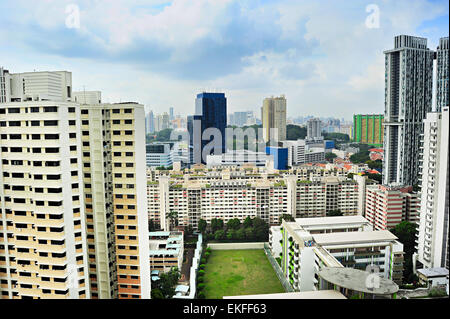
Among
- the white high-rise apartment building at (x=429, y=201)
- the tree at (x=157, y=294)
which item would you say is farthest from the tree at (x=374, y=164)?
the tree at (x=157, y=294)

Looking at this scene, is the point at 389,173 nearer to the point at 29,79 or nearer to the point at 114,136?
the point at 114,136

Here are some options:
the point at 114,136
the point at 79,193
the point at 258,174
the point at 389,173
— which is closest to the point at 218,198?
the point at 258,174

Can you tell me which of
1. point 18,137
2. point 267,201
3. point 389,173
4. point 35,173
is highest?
point 18,137

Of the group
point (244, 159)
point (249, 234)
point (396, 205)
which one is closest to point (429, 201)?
point (396, 205)

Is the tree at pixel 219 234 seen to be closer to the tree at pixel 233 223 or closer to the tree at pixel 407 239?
the tree at pixel 233 223

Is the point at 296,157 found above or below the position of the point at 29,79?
below
